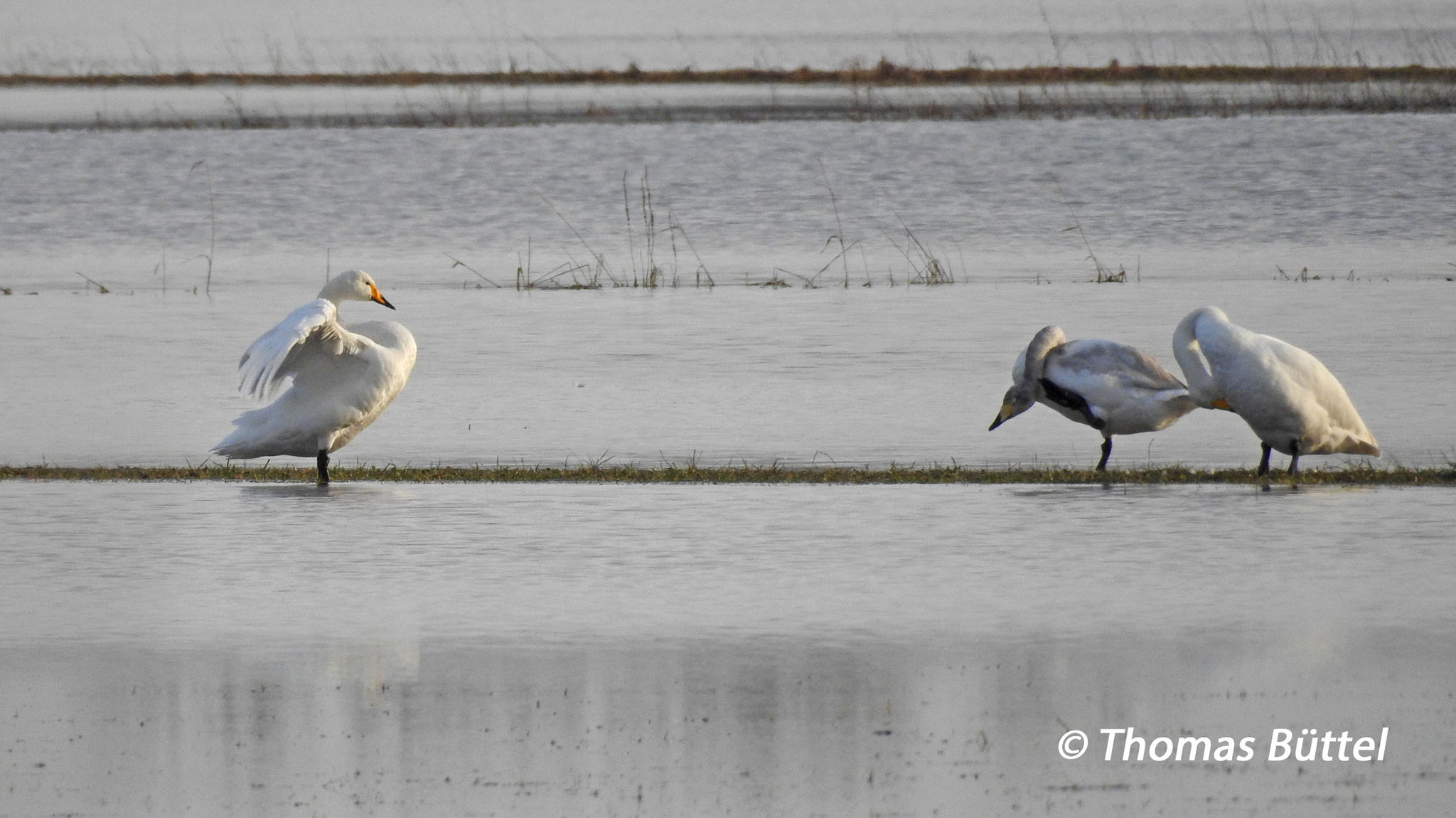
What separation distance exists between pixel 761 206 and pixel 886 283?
826 cm

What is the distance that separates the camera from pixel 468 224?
29.4m

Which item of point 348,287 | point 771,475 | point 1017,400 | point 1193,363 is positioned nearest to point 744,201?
point 348,287

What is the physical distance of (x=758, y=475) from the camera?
417 inches

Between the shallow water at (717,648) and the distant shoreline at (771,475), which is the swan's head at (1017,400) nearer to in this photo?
the distant shoreline at (771,475)

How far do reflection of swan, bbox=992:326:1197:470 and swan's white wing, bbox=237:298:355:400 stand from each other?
364 cm

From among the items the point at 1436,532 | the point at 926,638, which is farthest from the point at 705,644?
the point at 1436,532

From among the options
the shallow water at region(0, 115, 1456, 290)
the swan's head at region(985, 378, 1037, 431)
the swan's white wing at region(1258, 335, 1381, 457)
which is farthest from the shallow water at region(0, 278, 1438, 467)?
the shallow water at region(0, 115, 1456, 290)

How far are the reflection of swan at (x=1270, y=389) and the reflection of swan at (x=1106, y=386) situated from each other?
11.3 inches

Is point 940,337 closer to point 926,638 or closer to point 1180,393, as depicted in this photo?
point 1180,393

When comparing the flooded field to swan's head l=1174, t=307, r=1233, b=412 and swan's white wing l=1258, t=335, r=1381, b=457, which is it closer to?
swan's white wing l=1258, t=335, r=1381, b=457

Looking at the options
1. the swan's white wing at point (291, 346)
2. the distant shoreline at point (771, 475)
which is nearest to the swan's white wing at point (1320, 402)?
the distant shoreline at point (771, 475)


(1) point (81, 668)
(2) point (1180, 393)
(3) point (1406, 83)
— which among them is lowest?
(1) point (81, 668)

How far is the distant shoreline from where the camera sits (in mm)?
10375

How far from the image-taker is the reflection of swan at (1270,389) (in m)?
10.4
